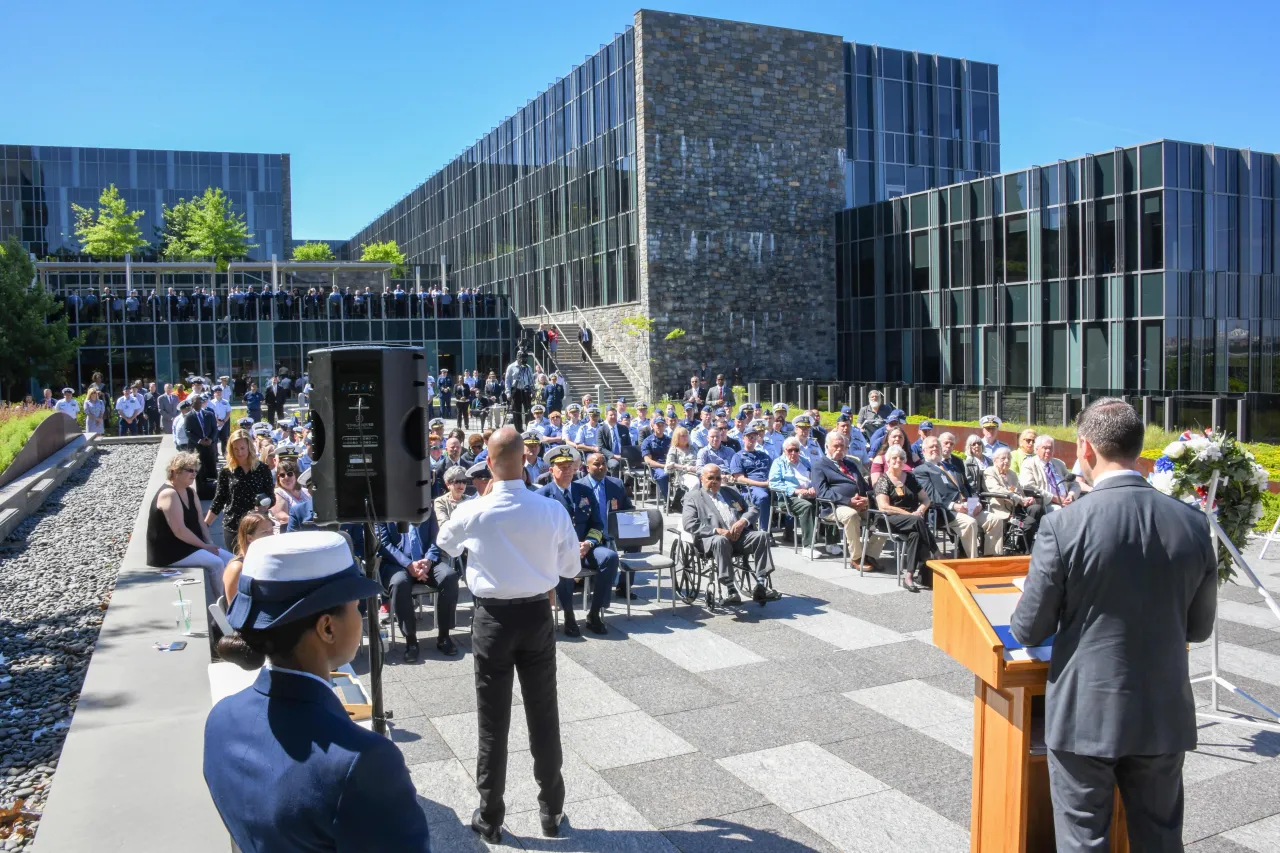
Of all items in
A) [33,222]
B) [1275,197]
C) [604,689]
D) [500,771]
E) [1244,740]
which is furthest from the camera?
[33,222]

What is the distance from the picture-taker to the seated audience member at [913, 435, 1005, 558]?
11086 mm

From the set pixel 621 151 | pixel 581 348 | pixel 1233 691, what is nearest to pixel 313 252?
pixel 581 348

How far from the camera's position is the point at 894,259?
127 feet

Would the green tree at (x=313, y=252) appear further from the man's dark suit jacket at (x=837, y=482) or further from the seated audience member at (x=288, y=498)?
the seated audience member at (x=288, y=498)

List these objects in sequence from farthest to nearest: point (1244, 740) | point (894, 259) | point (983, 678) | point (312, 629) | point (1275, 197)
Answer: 1. point (894, 259)
2. point (1275, 197)
3. point (1244, 740)
4. point (983, 678)
5. point (312, 629)

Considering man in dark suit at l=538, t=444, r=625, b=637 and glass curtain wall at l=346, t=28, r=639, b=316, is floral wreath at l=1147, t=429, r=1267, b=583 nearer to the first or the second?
man in dark suit at l=538, t=444, r=625, b=637

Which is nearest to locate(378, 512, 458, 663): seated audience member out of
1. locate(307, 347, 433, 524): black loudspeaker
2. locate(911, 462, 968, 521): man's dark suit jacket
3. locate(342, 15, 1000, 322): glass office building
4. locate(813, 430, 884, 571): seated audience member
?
locate(307, 347, 433, 524): black loudspeaker

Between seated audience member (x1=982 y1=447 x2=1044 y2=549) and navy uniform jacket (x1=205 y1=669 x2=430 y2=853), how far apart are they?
32.7 feet

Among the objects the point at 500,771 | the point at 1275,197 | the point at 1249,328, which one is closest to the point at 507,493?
the point at 500,771

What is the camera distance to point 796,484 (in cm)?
1240

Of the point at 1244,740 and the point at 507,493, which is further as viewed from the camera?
the point at 1244,740

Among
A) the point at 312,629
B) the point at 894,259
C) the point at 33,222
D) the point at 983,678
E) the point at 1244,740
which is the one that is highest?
the point at 33,222

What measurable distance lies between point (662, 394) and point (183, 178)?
191ft

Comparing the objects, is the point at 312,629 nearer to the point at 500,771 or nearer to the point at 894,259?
the point at 500,771
